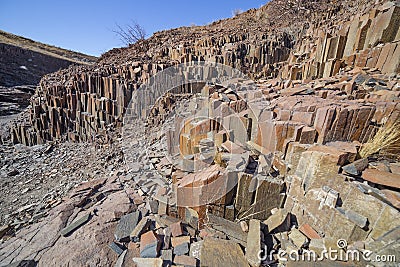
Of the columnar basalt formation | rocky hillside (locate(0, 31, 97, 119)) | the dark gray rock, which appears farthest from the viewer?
rocky hillside (locate(0, 31, 97, 119))

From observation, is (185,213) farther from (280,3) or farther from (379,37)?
(280,3)

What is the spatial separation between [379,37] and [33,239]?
27.8ft

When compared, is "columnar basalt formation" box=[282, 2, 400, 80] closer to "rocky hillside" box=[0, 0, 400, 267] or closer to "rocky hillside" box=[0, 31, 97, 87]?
"rocky hillside" box=[0, 0, 400, 267]

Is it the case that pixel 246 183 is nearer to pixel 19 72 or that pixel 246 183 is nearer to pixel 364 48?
pixel 364 48

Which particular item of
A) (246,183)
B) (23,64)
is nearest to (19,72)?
(23,64)

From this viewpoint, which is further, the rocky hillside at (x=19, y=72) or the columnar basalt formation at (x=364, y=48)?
the rocky hillside at (x=19, y=72)

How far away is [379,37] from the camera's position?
479cm

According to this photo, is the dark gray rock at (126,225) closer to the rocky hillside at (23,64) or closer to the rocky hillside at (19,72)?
the rocky hillside at (19,72)

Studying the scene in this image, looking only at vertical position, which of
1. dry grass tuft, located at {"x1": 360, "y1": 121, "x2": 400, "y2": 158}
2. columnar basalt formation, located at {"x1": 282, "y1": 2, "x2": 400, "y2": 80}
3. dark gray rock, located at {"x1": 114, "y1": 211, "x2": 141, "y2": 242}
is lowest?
dark gray rock, located at {"x1": 114, "y1": 211, "x2": 141, "y2": 242}

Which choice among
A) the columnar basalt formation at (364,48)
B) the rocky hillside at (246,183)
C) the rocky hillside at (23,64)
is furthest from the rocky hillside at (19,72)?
the columnar basalt formation at (364,48)

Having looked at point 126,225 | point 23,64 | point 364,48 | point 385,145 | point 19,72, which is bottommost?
point 126,225

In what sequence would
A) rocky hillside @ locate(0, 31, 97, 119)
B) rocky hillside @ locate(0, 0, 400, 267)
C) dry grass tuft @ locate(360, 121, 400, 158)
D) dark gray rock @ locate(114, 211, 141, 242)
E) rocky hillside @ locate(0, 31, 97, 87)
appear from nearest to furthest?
rocky hillside @ locate(0, 0, 400, 267) < dry grass tuft @ locate(360, 121, 400, 158) < dark gray rock @ locate(114, 211, 141, 242) < rocky hillside @ locate(0, 31, 97, 119) < rocky hillside @ locate(0, 31, 97, 87)

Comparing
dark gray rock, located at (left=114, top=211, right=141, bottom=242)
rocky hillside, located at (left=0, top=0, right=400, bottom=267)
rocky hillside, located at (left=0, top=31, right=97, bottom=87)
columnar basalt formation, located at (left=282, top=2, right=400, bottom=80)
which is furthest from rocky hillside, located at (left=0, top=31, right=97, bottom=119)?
columnar basalt formation, located at (left=282, top=2, right=400, bottom=80)

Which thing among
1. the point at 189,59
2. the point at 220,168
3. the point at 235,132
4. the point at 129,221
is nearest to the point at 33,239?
the point at 129,221
